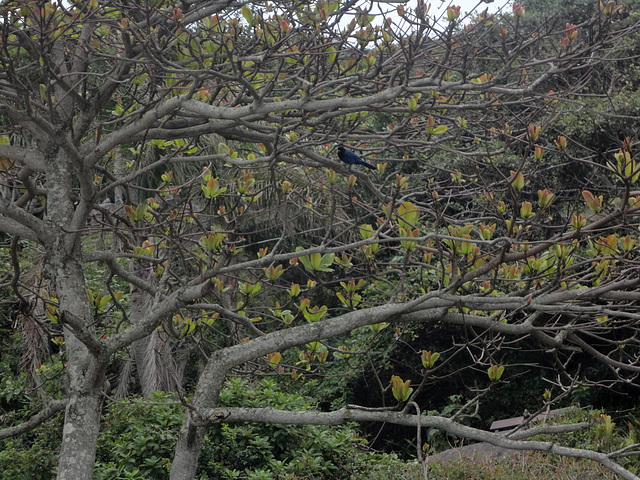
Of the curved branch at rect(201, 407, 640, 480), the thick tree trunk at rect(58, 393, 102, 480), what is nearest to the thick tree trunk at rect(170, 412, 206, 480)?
the curved branch at rect(201, 407, 640, 480)

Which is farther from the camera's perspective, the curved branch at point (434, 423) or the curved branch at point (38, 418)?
the curved branch at point (38, 418)

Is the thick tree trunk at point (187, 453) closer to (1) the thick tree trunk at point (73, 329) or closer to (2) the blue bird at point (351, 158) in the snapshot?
→ (1) the thick tree trunk at point (73, 329)

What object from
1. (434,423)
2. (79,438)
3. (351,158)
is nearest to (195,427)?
(79,438)

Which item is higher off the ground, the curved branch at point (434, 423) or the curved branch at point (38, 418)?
the curved branch at point (38, 418)

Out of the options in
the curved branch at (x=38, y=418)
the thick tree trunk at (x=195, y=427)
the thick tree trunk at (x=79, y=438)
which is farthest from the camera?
the curved branch at (x=38, y=418)

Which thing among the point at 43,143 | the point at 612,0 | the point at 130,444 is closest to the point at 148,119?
the point at 43,143

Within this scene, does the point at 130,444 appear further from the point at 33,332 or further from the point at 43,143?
the point at 43,143

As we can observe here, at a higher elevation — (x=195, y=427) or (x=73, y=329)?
(x=73, y=329)

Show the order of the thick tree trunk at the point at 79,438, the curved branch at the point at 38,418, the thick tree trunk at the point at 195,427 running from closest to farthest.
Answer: the thick tree trunk at the point at 79,438, the thick tree trunk at the point at 195,427, the curved branch at the point at 38,418

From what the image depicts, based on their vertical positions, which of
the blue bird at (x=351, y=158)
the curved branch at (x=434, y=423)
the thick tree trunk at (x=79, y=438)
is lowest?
the curved branch at (x=434, y=423)

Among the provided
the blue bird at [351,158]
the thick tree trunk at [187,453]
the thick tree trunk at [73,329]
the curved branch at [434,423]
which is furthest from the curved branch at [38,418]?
the blue bird at [351,158]

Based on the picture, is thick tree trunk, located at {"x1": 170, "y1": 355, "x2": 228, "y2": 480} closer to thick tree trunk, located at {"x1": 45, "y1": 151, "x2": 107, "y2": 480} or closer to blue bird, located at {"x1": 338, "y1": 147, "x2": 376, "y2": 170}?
thick tree trunk, located at {"x1": 45, "y1": 151, "x2": 107, "y2": 480}

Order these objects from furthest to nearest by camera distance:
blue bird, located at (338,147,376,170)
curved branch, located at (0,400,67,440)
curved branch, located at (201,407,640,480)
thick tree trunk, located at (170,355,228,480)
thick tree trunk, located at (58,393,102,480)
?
Result: blue bird, located at (338,147,376,170)
curved branch, located at (0,400,67,440)
thick tree trunk, located at (170,355,228,480)
thick tree trunk, located at (58,393,102,480)
curved branch, located at (201,407,640,480)

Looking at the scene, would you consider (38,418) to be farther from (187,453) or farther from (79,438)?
(187,453)
